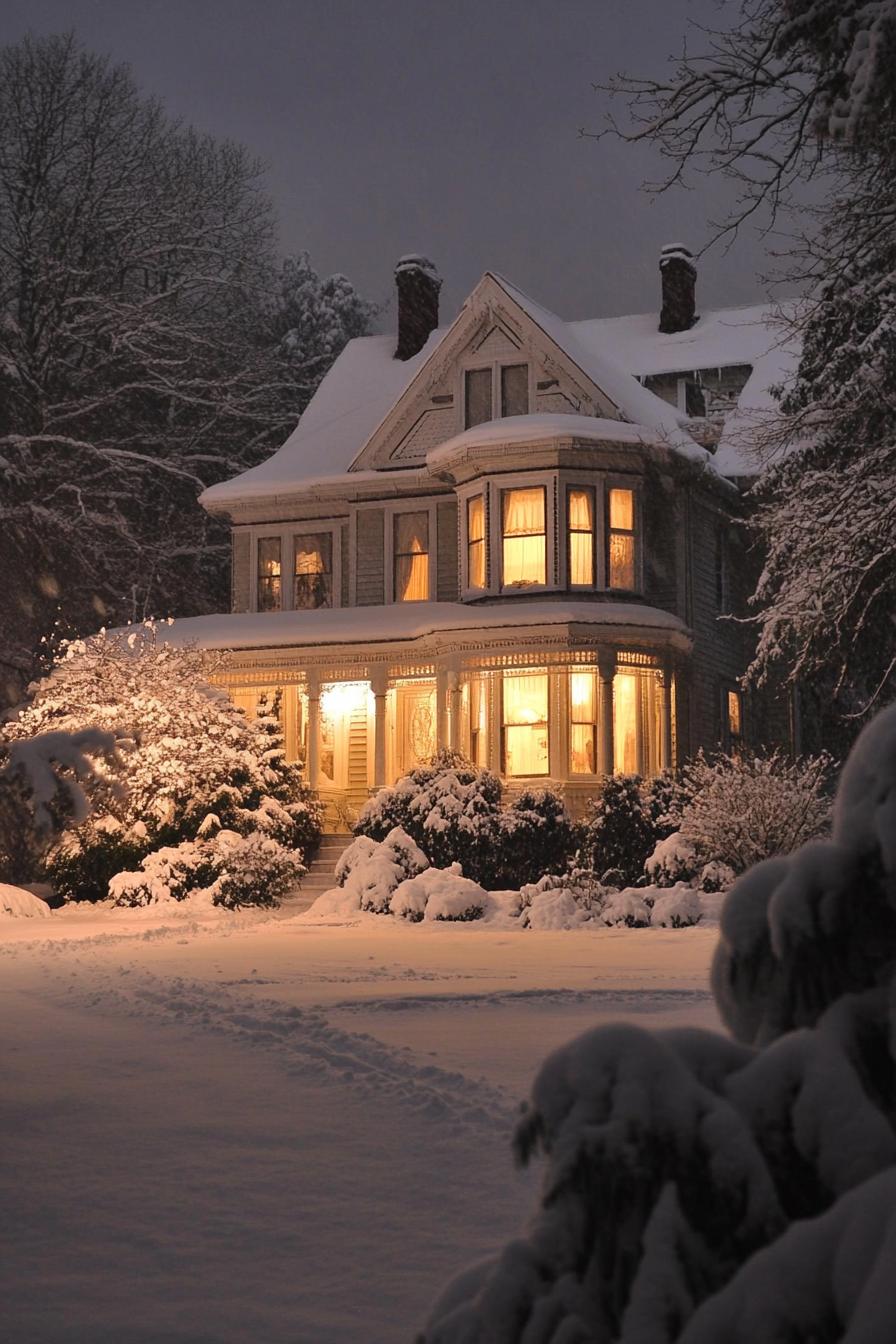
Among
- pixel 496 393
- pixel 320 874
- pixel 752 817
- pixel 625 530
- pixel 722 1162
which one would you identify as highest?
pixel 496 393

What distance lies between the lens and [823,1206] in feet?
9.32

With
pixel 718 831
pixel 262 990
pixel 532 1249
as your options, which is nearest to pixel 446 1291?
pixel 532 1249

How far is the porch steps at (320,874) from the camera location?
2417cm

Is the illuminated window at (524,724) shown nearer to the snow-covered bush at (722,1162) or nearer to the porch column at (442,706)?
the porch column at (442,706)

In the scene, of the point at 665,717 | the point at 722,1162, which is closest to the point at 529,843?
the point at 665,717

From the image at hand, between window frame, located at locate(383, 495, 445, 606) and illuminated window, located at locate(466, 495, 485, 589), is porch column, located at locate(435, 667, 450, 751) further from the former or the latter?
window frame, located at locate(383, 495, 445, 606)

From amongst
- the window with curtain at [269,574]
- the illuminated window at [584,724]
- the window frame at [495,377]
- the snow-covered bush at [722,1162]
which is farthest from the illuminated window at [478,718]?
the snow-covered bush at [722,1162]

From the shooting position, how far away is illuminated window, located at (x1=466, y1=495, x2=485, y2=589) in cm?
2836

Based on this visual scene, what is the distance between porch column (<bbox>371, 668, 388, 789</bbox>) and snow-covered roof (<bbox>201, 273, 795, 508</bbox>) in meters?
4.45

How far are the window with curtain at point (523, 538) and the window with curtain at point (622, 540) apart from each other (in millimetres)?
1272

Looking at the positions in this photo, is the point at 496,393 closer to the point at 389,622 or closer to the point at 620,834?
the point at 389,622

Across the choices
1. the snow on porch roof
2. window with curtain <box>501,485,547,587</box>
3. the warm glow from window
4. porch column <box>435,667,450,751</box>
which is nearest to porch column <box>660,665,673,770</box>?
the warm glow from window

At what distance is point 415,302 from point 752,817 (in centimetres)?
1731

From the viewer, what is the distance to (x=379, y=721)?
29.0m
